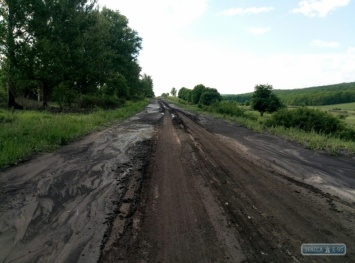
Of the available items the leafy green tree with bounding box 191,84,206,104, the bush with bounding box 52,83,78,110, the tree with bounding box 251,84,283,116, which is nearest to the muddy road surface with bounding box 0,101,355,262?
the bush with bounding box 52,83,78,110

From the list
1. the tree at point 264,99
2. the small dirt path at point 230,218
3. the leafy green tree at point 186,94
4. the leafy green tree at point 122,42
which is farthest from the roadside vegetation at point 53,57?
the leafy green tree at point 186,94

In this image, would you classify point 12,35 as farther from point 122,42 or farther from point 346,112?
point 346,112

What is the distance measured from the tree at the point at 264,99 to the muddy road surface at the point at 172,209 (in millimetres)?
43465

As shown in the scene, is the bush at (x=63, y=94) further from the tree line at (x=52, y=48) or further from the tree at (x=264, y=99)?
the tree at (x=264, y=99)

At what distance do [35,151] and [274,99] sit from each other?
4814 centimetres

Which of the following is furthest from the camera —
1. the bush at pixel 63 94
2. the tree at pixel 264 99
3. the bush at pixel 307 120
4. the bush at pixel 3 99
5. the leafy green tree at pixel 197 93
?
the leafy green tree at pixel 197 93

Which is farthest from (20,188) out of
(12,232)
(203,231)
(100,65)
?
(100,65)

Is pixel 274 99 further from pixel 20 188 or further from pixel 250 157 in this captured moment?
pixel 20 188

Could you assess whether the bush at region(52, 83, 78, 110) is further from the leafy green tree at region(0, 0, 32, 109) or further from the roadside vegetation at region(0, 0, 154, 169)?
the leafy green tree at region(0, 0, 32, 109)

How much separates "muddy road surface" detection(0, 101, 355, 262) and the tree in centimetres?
4346

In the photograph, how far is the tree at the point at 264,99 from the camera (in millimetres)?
50344

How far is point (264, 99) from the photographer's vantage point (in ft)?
167

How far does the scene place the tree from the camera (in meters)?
50.3

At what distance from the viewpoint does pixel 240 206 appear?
5000mm
